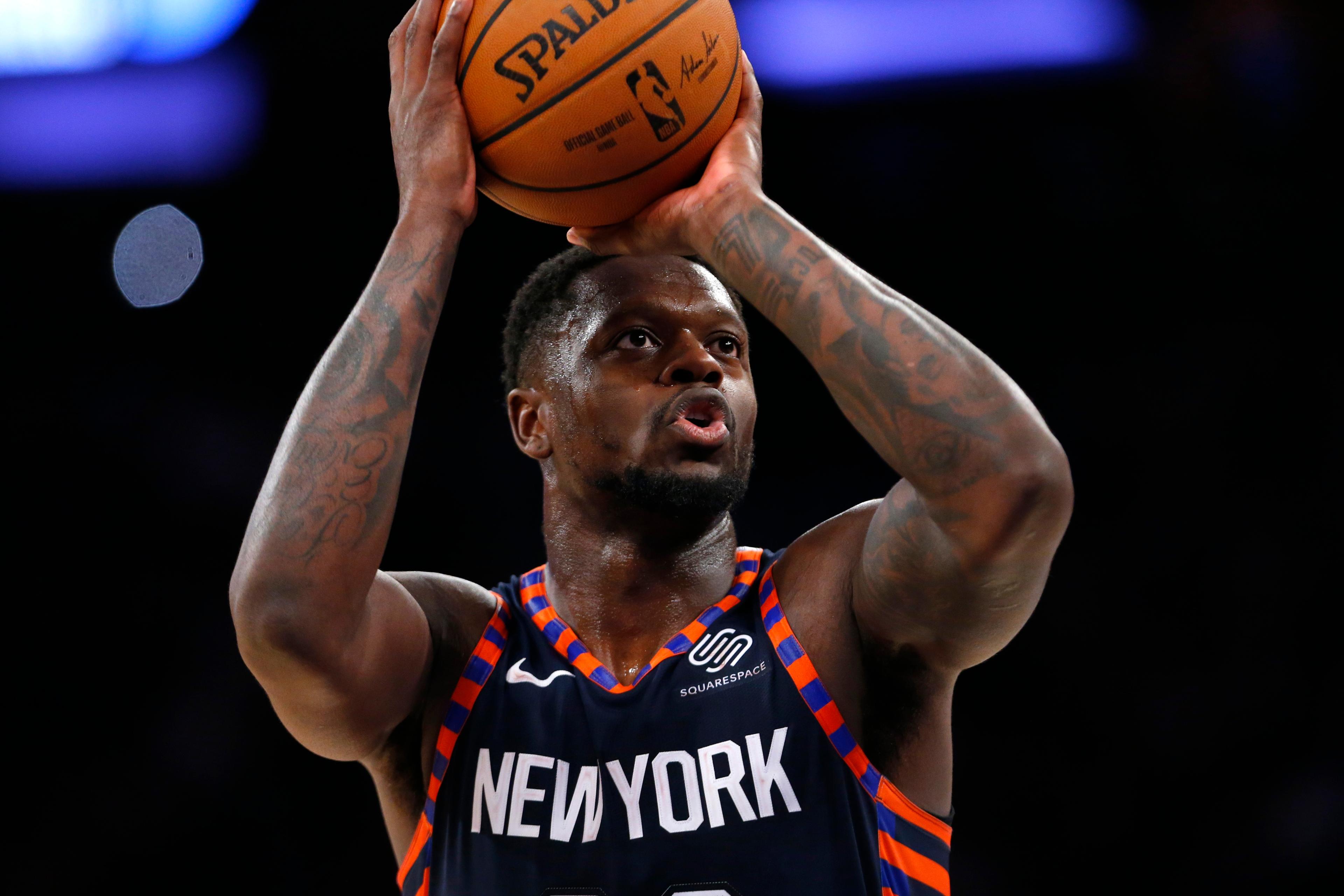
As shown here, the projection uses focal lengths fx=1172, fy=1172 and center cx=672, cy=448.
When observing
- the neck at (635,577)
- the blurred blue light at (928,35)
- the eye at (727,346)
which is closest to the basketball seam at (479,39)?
the eye at (727,346)

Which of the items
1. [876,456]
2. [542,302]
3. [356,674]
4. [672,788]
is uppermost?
[542,302]

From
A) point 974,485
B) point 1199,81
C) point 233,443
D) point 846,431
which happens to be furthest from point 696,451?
point 1199,81

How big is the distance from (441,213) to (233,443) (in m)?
3.56

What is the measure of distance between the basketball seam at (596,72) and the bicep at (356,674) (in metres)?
0.87

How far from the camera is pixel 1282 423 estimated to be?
5125mm

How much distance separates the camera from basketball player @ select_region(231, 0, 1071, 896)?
74.5 inches

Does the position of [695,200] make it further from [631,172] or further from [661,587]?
[661,587]

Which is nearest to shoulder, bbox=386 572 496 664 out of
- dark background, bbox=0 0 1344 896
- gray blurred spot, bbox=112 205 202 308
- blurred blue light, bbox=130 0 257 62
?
dark background, bbox=0 0 1344 896

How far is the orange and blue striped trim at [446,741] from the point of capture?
2.19 meters

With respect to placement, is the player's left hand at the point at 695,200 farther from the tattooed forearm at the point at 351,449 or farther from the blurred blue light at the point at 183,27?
the blurred blue light at the point at 183,27

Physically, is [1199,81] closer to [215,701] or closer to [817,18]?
[817,18]

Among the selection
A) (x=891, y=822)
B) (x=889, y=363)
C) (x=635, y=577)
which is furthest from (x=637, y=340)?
(x=891, y=822)

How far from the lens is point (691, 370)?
2.33 metres

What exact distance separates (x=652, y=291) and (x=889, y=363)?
73 centimetres
